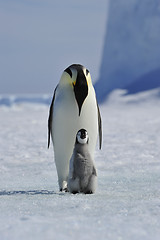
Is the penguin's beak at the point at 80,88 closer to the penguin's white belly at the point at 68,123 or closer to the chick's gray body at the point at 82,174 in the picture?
the penguin's white belly at the point at 68,123

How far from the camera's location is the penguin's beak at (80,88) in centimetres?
361

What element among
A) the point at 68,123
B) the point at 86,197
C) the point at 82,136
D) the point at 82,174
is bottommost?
the point at 86,197

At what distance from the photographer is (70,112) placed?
3717 millimetres

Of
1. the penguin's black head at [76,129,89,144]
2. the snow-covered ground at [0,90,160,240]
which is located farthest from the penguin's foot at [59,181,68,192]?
the penguin's black head at [76,129,89,144]

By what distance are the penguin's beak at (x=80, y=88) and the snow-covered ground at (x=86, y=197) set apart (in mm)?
789

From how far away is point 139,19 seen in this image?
2044cm

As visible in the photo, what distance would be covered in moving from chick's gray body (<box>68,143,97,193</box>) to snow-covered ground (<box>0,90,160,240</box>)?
9cm

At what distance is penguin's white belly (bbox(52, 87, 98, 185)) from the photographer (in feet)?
12.2

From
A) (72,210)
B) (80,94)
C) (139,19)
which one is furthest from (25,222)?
(139,19)

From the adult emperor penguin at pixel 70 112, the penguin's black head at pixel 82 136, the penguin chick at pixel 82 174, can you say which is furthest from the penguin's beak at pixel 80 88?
the penguin chick at pixel 82 174

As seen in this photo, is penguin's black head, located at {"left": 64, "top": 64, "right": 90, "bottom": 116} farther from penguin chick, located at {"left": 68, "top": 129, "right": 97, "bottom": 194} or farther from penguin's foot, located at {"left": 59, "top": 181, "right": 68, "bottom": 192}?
penguin's foot, located at {"left": 59, "top": 181, "right": 68, "bottom": 192}

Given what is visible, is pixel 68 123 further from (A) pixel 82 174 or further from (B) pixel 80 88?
(A) pixel 82 174

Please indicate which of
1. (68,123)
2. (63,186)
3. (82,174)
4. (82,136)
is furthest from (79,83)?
(63,186)

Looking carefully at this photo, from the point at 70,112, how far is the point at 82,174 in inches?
25.3
